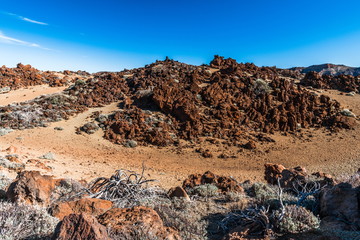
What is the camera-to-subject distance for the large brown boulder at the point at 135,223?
8.49 ft

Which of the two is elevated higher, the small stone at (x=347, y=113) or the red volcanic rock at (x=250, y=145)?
the small stone at (x=347, y=113)

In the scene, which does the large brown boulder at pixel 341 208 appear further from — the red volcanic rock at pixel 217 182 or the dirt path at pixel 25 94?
the dirt path at pixel 25 94

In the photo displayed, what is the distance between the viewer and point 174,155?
1252 centimetres

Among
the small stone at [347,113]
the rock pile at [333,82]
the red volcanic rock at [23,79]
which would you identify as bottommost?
the small stone at [347,113]

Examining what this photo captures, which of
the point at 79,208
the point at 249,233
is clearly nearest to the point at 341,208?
the point at 249,233

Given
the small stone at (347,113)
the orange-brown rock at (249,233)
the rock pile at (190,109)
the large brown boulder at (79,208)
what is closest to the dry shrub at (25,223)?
the large brown boulder at (79,208)

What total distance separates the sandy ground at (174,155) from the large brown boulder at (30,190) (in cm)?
455

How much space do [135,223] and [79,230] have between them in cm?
73

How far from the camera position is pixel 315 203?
12.8 ft

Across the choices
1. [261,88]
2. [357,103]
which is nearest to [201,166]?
[261,88]

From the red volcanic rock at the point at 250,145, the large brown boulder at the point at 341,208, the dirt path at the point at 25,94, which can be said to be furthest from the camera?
the dirt path at the point at 25,94

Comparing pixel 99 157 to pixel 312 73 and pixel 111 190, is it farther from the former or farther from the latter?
pixel 312 73

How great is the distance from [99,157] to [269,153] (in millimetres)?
9781

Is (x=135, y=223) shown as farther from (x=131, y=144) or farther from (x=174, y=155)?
(x=131, y=144)
